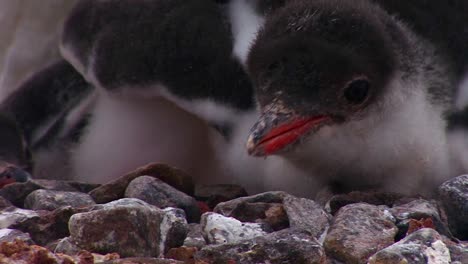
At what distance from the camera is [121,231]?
179 centimetres

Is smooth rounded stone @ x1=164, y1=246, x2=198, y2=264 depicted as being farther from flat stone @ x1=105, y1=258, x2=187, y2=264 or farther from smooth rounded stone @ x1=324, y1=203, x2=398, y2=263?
smooth rounded stone @ x1=324, y1=203, x2=398, y2=263

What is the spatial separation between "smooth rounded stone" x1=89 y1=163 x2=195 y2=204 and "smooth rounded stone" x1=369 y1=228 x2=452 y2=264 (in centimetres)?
75

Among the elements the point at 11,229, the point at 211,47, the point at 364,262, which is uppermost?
the point at 211,47

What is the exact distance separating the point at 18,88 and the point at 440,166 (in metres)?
1.53

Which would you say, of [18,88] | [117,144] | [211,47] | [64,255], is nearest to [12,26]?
[18,88]

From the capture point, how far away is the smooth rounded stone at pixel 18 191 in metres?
2.38

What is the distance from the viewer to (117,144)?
9.68 ft

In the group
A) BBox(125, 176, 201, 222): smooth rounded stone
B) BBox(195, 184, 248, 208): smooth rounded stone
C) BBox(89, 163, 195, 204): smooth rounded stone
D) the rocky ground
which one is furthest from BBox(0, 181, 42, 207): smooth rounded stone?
BBox(195, 184, 248, 208): smooth rounded stone

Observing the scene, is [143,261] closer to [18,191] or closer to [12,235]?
[12,235]

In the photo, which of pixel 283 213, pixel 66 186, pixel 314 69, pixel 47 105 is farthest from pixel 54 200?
pixel 47 105

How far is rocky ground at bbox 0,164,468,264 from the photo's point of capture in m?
1.73

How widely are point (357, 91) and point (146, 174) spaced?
0.55 metres

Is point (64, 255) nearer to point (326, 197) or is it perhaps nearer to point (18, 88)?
point (326, 197)

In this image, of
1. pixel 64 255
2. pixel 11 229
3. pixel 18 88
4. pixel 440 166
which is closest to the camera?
pixel 64 255
